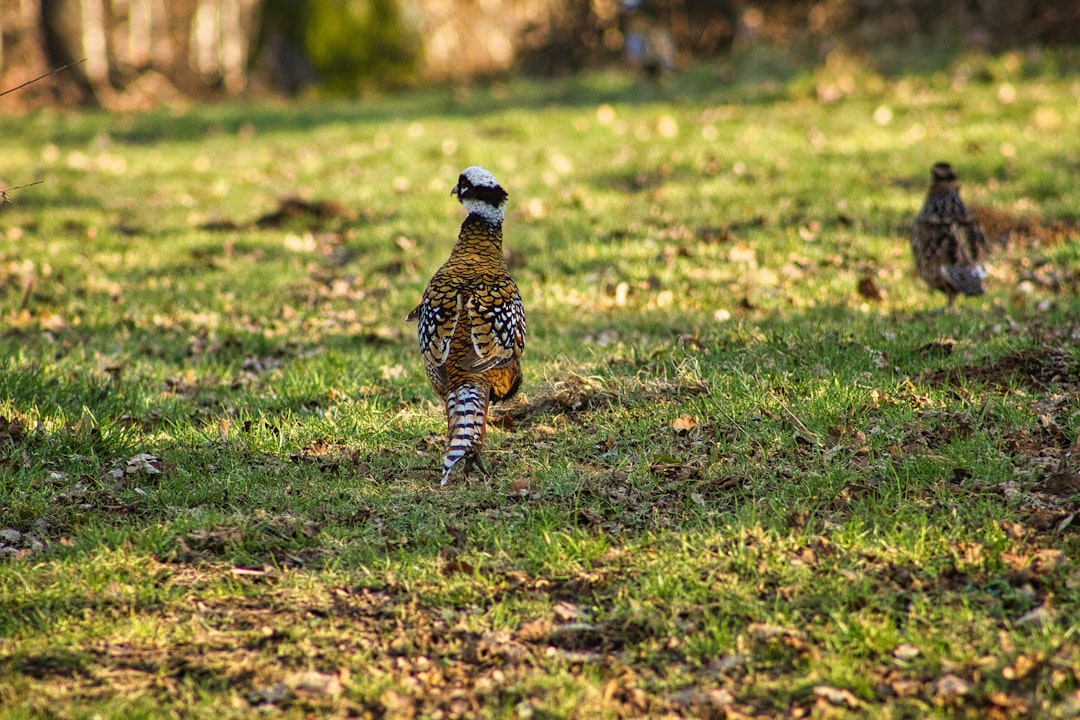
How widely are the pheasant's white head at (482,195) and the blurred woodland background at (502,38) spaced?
13846 millimetres

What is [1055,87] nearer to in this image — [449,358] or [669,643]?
[449,358]

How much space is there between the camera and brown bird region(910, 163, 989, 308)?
909cm

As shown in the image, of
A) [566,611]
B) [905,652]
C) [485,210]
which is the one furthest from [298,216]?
[905,652]

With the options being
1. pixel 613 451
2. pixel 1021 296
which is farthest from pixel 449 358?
pixel 1021 296

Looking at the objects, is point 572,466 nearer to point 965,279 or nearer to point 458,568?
point 458,568

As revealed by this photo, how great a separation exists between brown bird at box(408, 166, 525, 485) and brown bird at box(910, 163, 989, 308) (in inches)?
166

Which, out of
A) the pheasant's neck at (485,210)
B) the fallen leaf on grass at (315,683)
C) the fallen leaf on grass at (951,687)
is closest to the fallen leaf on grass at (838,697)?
the fallen leaf on grass at (951,687)

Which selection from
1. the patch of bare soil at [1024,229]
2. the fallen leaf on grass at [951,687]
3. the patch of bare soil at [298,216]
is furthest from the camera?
the patch of bare soil at [298,216]

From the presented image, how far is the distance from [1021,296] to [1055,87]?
8.81 metres

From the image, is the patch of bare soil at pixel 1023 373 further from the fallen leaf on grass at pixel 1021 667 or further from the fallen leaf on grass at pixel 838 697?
the fallen leaf on grass at pixel 838 697

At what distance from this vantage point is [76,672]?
4.57m

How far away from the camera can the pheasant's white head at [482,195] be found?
6980 millimetres

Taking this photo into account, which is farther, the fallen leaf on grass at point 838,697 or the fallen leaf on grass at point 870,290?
the fallen leaf on grass at point 870,290

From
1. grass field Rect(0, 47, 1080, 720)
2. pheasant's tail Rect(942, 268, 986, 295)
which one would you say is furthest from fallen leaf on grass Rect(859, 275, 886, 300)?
pheasant's tail Rect(942, 268, 986, 295)
